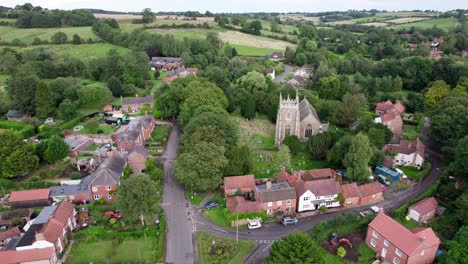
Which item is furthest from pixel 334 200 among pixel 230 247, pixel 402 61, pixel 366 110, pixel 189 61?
pixel 189 61

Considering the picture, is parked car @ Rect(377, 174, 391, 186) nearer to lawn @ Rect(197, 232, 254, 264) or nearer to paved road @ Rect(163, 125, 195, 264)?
lawn @ Rect(197, 232, 254, 264)

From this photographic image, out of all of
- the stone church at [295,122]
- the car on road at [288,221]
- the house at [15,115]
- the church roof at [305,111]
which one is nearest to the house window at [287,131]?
the stone church at [295,122]

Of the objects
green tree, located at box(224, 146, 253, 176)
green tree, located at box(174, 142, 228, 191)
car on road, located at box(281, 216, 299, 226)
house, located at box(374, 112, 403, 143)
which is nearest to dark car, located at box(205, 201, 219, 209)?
green tree, located at box(174, 142, 228, 191)

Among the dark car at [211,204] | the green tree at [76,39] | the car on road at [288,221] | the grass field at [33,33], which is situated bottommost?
the car on road at [288,221]

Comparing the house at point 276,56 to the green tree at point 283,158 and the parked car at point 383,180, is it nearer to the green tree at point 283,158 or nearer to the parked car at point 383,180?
the green tree at point 283,158

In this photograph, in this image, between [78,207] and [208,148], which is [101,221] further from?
[208,148]

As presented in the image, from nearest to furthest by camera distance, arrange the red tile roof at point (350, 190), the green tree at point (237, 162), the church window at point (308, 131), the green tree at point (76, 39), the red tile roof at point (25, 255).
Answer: the red tile roof at point (25, 255), the red tile roof at point (350, 190), the green tree at point (237, 162), the church window at point (308, 131), the green tree at point (76, 39)

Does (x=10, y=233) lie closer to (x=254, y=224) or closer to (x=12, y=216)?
(x=12, y=216)
